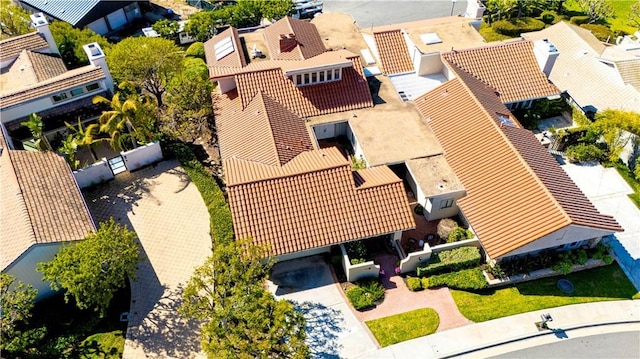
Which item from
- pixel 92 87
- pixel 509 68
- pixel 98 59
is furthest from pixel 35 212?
pixel 509 68

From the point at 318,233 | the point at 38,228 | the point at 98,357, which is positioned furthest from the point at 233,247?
the point at 38,228

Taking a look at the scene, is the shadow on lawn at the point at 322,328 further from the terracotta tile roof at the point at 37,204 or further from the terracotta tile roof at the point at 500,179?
the terracotta tile roof at the point at 37,204

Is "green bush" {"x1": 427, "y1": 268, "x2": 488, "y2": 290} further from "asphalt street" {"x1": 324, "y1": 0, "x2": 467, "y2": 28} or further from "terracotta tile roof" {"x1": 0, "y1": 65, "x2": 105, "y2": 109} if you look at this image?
"asphalt street" {"x1": 324, "y1": 0, "x2": 467, "y2": 28}

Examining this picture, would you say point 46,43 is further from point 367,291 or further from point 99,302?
point 367,291

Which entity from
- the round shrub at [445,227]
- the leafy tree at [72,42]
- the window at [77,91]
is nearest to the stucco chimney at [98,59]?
the window at [77,91]

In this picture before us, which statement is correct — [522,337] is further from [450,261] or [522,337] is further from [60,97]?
[60,97]

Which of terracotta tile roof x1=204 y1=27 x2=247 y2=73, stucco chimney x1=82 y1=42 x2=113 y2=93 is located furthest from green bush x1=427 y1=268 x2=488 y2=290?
stucco chimney x1=82 y1=42 x2=113 y2=93
